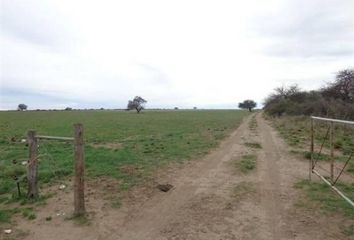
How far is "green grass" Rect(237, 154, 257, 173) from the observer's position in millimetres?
12586

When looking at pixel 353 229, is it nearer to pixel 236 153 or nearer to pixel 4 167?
pixel 236 153

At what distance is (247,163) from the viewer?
1365 centimetres

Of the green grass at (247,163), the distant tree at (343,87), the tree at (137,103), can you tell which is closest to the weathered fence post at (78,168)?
the green grass at (247,163)

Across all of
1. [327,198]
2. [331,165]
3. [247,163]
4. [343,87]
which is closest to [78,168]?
[327,198]

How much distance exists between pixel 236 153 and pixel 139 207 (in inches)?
348

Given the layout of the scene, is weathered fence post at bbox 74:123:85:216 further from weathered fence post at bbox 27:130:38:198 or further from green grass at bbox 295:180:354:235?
green grass at bbox 295:180:354:235

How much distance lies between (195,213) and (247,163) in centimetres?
623

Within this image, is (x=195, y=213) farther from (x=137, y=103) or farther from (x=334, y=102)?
(x=137, y=103)

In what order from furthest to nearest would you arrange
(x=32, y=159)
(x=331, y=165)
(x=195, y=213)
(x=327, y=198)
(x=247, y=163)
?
(x=247, y=163) < (x=331, y=165) < (x=327, y=198) < (x=32, y=159) < (x=195, y=213)

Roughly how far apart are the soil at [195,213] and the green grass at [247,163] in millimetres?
821

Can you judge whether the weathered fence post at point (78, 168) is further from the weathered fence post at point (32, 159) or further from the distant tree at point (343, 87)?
the distant tree at point (343, 87)

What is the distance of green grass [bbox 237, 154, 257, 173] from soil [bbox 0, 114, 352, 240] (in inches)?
32.3

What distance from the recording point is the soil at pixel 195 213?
6.75 metres

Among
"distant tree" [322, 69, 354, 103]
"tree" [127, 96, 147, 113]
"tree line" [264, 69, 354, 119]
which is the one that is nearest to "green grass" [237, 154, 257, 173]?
"tree line" [264, 69, 354, 119]
